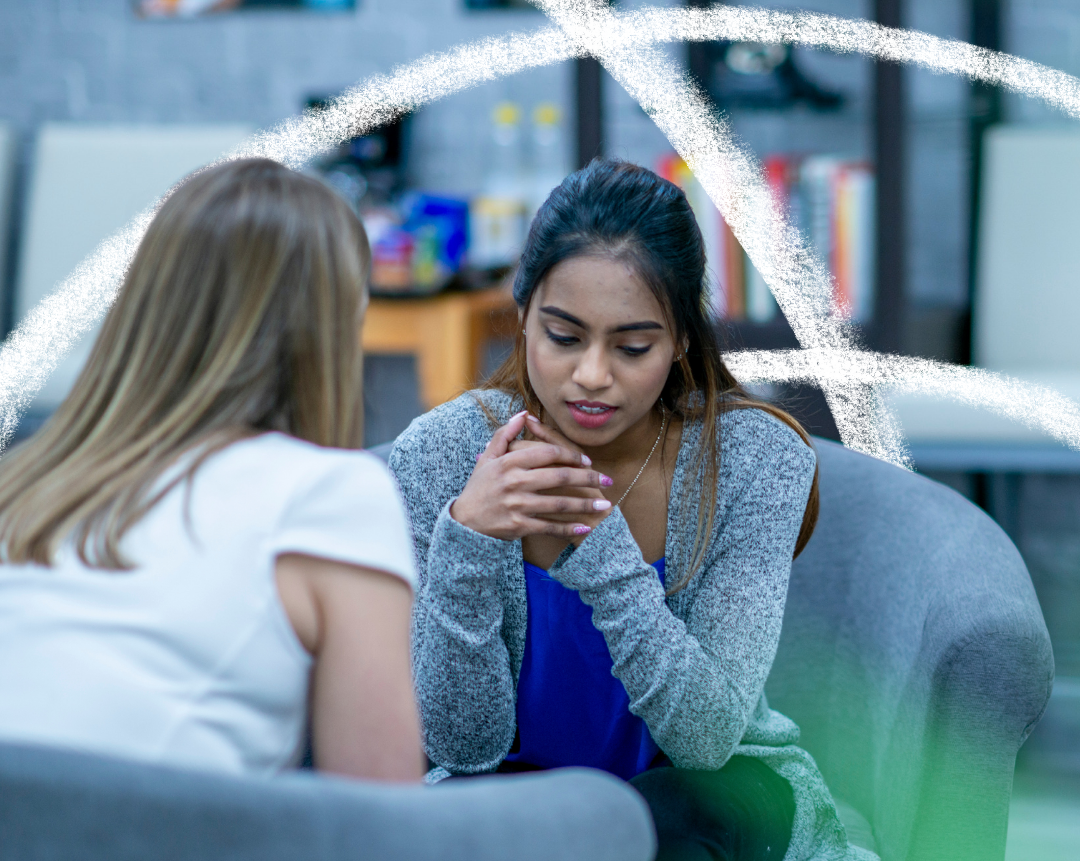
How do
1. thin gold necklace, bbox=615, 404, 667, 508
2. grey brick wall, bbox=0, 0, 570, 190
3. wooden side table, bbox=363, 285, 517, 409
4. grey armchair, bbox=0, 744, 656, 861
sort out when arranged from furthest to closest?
grey brick wall, bbox=0, 0, 570, 190, wooden side table, bbox=363, 285, 517, 409, thin gold necklace, bbox=615, 404, 667, 508, grey armchair, bbox=0, 744, 656, 861

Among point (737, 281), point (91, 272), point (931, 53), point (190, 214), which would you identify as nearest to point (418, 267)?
point (737, 281)

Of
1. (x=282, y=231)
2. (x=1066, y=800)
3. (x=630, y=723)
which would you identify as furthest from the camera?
(x=1066, y=800)

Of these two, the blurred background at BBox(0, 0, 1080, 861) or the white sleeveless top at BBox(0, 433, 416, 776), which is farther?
the blurred background at BBox(0, 0, 1080, 861)

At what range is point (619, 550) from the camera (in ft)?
2.98

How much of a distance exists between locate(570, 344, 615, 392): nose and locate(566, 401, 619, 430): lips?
27mm

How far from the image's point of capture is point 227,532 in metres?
0.56

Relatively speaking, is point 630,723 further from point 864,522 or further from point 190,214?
point 190,214

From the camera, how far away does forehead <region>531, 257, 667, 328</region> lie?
0.96m

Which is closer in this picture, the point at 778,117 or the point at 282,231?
the point at 282,231

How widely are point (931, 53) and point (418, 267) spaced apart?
47.0 inches
